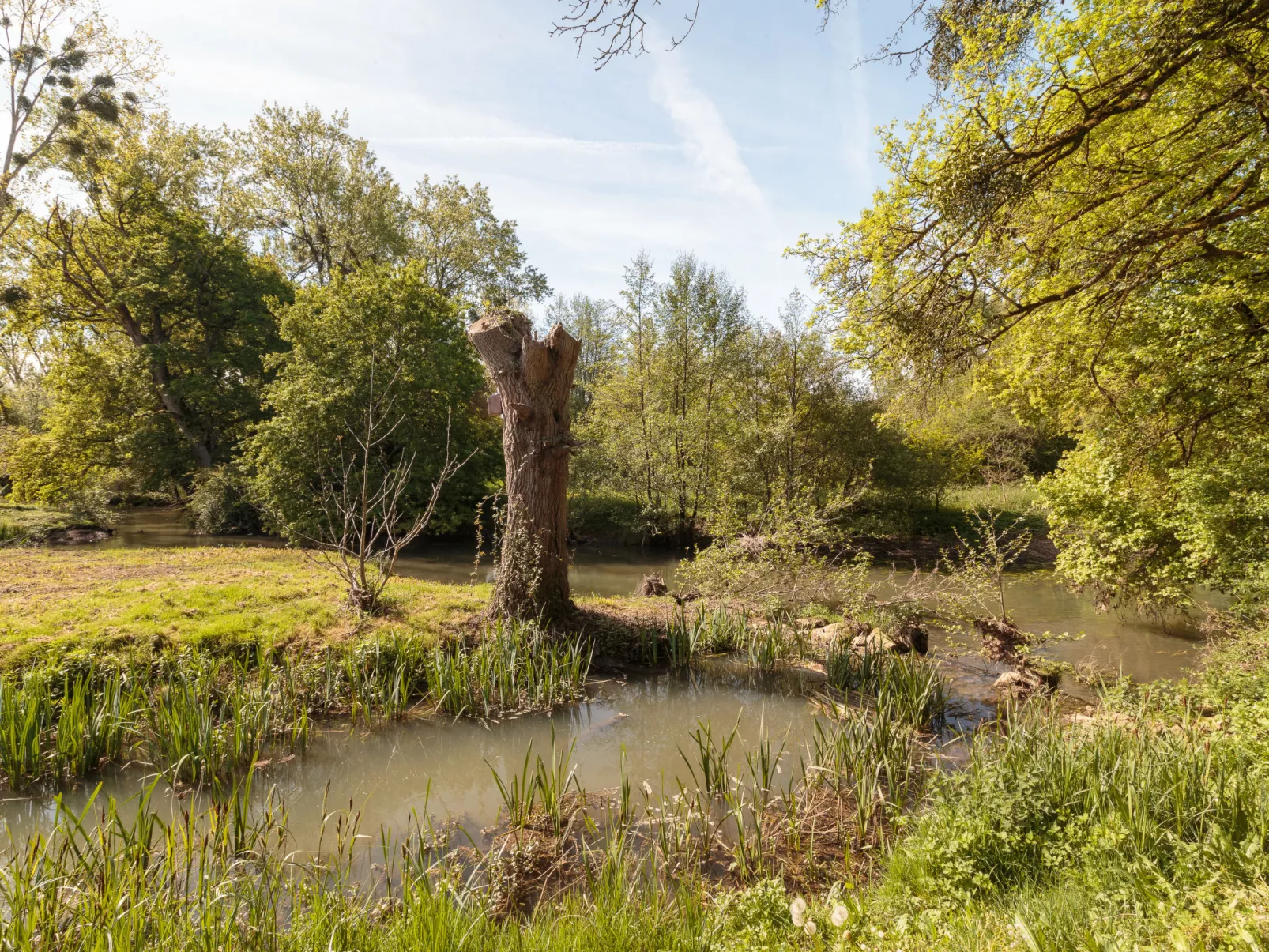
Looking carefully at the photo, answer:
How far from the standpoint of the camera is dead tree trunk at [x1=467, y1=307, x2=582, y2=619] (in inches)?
284

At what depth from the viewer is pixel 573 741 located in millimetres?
3906

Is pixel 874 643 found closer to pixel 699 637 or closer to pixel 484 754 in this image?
pixel 699 637

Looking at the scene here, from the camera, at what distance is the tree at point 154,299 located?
17500 millimetres

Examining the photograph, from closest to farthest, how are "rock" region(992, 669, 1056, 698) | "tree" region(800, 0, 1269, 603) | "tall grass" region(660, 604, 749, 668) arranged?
"tree" region(800, 0, 1269, 603)
"rock" region(992, 669, 1056, 698)
"tall grass" region(660, 604, 749, 668)

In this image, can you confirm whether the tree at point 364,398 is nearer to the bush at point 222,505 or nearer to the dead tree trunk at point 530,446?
the bush at point 222,505

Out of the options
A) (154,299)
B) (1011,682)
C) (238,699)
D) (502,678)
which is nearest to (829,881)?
(502,678)

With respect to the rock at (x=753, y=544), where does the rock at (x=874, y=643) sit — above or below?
below

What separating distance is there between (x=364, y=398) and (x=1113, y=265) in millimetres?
15046

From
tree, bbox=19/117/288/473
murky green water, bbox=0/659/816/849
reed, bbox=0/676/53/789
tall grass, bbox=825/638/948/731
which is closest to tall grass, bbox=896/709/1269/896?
tall grass, bbox=825/638/948/731

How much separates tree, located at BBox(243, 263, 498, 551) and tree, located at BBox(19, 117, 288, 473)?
11.2 ft

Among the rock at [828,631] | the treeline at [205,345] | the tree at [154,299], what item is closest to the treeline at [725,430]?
the treeline at [205,345]

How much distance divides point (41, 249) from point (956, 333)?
80.0 ft

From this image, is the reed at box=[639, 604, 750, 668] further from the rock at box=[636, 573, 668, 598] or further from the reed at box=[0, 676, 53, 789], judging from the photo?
the reed at box=[0, 676, 53, 789]

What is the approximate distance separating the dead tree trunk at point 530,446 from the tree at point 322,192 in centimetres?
1794
